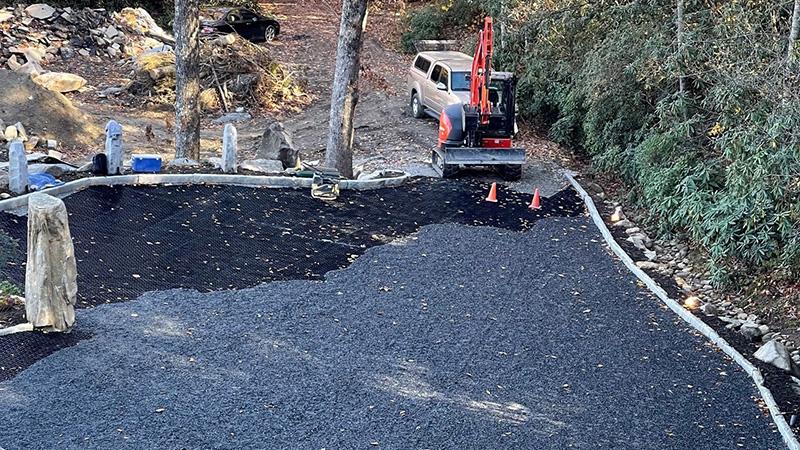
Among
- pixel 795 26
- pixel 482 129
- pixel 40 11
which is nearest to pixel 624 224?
pixel 482 129

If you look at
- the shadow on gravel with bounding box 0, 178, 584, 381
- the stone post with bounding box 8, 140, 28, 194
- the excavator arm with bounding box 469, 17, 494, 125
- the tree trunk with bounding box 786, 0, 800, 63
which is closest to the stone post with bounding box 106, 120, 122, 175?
the shadow on gravel with bounding box 0, 178, 584, 381

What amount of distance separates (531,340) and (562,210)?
5448 millimetres

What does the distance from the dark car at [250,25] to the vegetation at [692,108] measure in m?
13.1

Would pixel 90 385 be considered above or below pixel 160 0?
below

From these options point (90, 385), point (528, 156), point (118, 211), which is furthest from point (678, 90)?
point (90, 385)

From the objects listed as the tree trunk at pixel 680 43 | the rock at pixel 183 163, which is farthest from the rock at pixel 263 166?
the tree trunk at pixel 680 43

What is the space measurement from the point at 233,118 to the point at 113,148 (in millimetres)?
8690

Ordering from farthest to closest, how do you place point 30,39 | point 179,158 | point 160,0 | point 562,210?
point 160,0, point 30,39, point 179,158, point 562,210

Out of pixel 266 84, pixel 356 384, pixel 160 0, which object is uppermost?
pixel 160 0

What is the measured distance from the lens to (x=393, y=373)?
8.57 meters

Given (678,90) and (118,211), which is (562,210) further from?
(118,211)

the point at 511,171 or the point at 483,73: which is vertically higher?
the point at 483,73

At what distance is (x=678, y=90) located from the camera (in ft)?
48.1

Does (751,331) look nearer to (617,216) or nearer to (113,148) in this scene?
(617,216)
